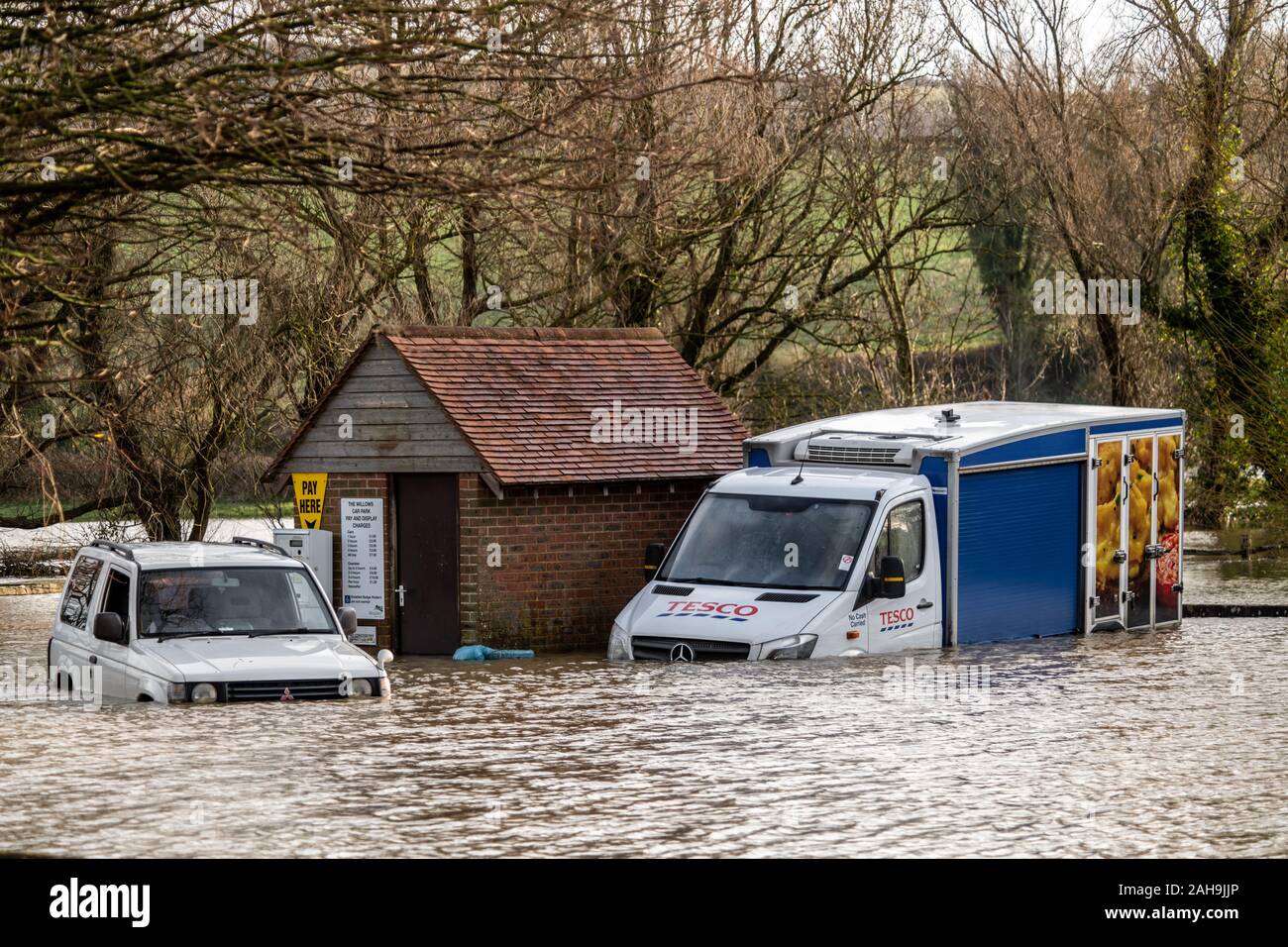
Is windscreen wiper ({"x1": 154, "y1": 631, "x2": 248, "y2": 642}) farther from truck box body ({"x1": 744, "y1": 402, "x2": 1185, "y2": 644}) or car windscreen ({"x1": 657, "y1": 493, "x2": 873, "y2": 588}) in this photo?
truck box body ({"x1": 744, "y1": 402, "x2": 1185, "y2": 644})

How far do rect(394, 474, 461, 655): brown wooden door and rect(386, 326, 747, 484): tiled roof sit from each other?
91cm

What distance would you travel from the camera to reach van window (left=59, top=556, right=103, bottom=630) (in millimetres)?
17000

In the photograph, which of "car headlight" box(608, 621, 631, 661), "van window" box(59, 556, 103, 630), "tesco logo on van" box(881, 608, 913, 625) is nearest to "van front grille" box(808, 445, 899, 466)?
"tesco logo on van" box(881, 608, 913, 625)

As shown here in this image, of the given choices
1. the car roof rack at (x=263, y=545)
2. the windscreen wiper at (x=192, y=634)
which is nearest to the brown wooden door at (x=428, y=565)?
the car roof rack at (x=263, y=545)

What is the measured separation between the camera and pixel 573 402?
2406 centimetres

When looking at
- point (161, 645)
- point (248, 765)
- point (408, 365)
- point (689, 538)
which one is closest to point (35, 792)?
point (248, 765)

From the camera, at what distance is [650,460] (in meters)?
23.7

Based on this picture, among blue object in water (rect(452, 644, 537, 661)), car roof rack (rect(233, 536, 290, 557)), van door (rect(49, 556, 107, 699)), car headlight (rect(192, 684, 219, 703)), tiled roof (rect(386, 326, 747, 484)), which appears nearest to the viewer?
car headlight (rect(192, 684, 219, 703))

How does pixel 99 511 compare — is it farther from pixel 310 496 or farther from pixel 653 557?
pixel 653 557

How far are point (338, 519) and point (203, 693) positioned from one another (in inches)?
325

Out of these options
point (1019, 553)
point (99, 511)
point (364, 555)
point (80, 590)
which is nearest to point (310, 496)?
point (364, 555)

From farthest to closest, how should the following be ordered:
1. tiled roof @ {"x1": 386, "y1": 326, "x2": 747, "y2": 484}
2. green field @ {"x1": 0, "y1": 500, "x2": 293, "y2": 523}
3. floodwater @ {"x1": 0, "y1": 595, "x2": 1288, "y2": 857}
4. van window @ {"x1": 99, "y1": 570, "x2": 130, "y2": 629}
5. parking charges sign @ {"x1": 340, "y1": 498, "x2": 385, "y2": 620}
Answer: green field @ {"x1": 0, "y1": 500, "x2": 293, "y2": 523} → parking charges sign @ {"x1": 340, "y1": 498, "x2": 385, "y2": 620} → tiled roof @ {"x1": 386, "y1": 326, "x2": 747, "y2": 484} → van window @ {"x1": 99, "y1": 570, "x2": 130, "y2": 629} → floodwater @ {"x1": 0, "y1": 595, "x2": 1288, "y2": 857}

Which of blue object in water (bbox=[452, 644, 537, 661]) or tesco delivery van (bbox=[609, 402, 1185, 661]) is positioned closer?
tesco delivery van (bbox=[609, 402, 1185, 661])
